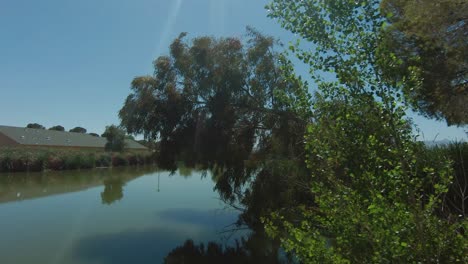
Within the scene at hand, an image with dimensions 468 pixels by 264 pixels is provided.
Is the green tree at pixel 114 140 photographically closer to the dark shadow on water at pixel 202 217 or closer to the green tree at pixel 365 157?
the dark shadow on water at pixel 202 217

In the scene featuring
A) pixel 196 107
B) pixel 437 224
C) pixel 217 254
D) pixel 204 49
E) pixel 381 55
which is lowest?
pixel 217 254

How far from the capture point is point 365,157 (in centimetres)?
221

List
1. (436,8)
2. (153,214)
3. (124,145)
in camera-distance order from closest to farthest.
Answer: (436,8), (153,214), (124,145)

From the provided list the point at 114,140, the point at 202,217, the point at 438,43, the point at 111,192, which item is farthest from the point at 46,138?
the point at 438,43

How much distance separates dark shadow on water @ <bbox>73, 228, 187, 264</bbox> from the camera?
944 cm

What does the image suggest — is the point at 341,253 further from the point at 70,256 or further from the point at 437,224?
the point at 70,256

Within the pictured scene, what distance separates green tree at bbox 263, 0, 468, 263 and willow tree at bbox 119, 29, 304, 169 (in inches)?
385

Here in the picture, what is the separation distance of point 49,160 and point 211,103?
2608 centimetres

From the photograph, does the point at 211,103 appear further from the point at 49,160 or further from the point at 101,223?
the point at 49,160

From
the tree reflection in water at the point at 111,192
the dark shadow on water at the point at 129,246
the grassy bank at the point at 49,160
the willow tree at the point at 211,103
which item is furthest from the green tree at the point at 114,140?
the dark shadow on water at the point at 129,246

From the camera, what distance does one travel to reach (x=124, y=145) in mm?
52250

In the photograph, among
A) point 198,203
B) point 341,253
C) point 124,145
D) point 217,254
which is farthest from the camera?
point 124,145

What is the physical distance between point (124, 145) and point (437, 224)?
173ft

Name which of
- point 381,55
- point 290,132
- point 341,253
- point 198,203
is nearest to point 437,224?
point 341,253
